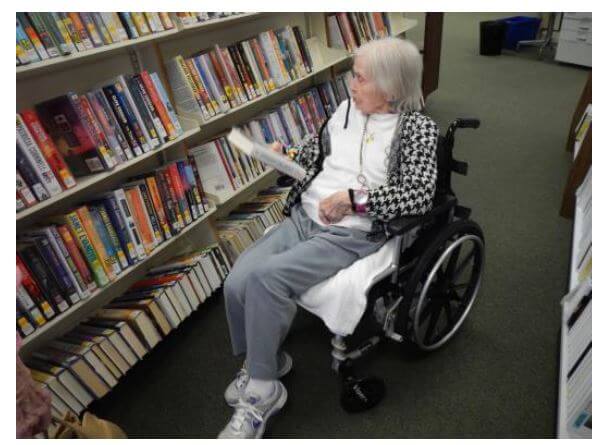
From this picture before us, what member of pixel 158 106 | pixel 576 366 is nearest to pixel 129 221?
pixel 158 106

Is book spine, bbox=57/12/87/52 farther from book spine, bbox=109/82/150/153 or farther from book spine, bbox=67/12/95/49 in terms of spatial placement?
book spine, bbox=109/82/150/153

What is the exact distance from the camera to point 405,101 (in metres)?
1.40

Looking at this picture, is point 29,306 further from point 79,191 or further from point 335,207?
point 335,207

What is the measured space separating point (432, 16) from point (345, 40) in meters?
1.57

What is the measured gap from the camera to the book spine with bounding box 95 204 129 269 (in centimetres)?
146

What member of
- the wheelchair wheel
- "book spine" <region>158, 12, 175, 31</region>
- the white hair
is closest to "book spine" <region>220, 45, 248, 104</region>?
"book spine" <region>158, 12, 175, 31</region>

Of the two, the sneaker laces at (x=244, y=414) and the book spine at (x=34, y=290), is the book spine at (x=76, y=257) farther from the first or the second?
the sneaker laces at (x=244, y=414)

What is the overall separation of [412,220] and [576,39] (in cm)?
457

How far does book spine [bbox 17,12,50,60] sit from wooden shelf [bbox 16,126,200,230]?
0.40 meters

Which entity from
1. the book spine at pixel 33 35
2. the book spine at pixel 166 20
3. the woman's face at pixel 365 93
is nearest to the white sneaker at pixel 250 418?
the woman's face at pixel 365 93

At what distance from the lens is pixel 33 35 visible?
1.18 m

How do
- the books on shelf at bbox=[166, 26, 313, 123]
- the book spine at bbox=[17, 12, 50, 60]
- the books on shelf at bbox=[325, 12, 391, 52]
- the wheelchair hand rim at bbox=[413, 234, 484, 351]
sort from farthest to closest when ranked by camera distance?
the books on shelf at bbox=[325, 12, 391, 52], the books on shelf at bbox=[166, 26, 313, 123], the wheelchair hand rim at bbox=[413, 234, 484, 351], the book spine at bbox=[17, 12, 50, 60]
